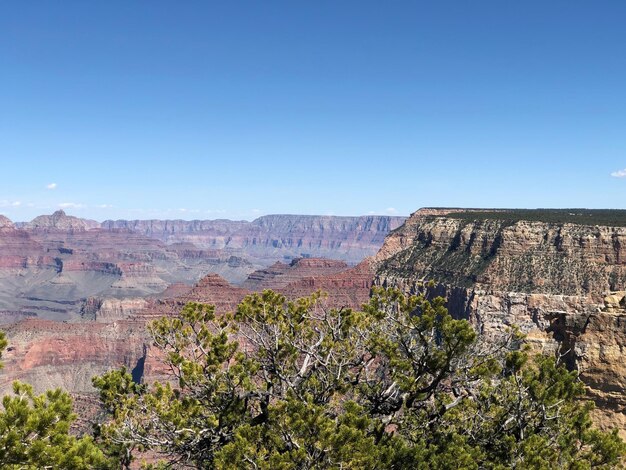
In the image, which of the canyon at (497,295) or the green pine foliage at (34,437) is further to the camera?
the canyon at (497,295)

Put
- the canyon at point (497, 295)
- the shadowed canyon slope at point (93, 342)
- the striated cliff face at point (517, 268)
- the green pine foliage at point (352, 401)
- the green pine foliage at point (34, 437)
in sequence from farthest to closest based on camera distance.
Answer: the shadowed canyon slope at point (93, 342) → the striated cliff face at point (517, 268) → the canyon at point (497, 295) → the green pine foliage at point (352, 401) → the green pine foliage at point (34, 437)

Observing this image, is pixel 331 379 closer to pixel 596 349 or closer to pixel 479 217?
pixel 596 349

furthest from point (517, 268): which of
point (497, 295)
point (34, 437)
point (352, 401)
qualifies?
point (34, 437)

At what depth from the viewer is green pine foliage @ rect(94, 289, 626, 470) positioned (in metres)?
14.2

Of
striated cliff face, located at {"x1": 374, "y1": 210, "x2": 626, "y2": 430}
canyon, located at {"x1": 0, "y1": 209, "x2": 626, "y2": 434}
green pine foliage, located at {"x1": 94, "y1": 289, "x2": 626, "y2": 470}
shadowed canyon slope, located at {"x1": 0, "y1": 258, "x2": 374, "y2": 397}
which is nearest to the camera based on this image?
green pine foliage, located at {"x1": 94, "y1": 289, "x2": 626, "y2": 470}

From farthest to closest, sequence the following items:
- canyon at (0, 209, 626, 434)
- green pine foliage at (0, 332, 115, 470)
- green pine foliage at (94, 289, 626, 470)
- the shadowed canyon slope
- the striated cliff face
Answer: the shadowed canyon slope
the striated cliff face
canyon at (0, 209, 626, 434)
green pine foliage at (94, 289, 626, 470)
green pine foliage at (0, 332, 115, 470)

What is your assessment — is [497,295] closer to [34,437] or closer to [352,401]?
[352,401]

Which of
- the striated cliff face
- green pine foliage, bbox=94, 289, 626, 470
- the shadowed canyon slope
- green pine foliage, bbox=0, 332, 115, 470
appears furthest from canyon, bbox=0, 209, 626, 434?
green pine foliage, bbox=0, 332, 115, 470

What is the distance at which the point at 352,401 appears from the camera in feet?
47.4

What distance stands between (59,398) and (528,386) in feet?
44.4

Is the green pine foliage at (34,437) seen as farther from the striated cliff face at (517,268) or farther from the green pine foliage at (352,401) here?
the striated cliff face at (517,268)

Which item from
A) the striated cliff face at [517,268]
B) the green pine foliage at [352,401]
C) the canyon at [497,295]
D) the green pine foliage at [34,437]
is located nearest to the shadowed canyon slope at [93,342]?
the canyon at [497,295]

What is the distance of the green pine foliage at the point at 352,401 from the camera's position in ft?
46.6

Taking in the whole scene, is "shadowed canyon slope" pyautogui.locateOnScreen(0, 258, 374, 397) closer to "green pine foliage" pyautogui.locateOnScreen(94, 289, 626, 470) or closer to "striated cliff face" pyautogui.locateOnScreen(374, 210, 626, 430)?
"striated cliff face" pyautogui.locateOnScreen(374, 210, 626, 430)
